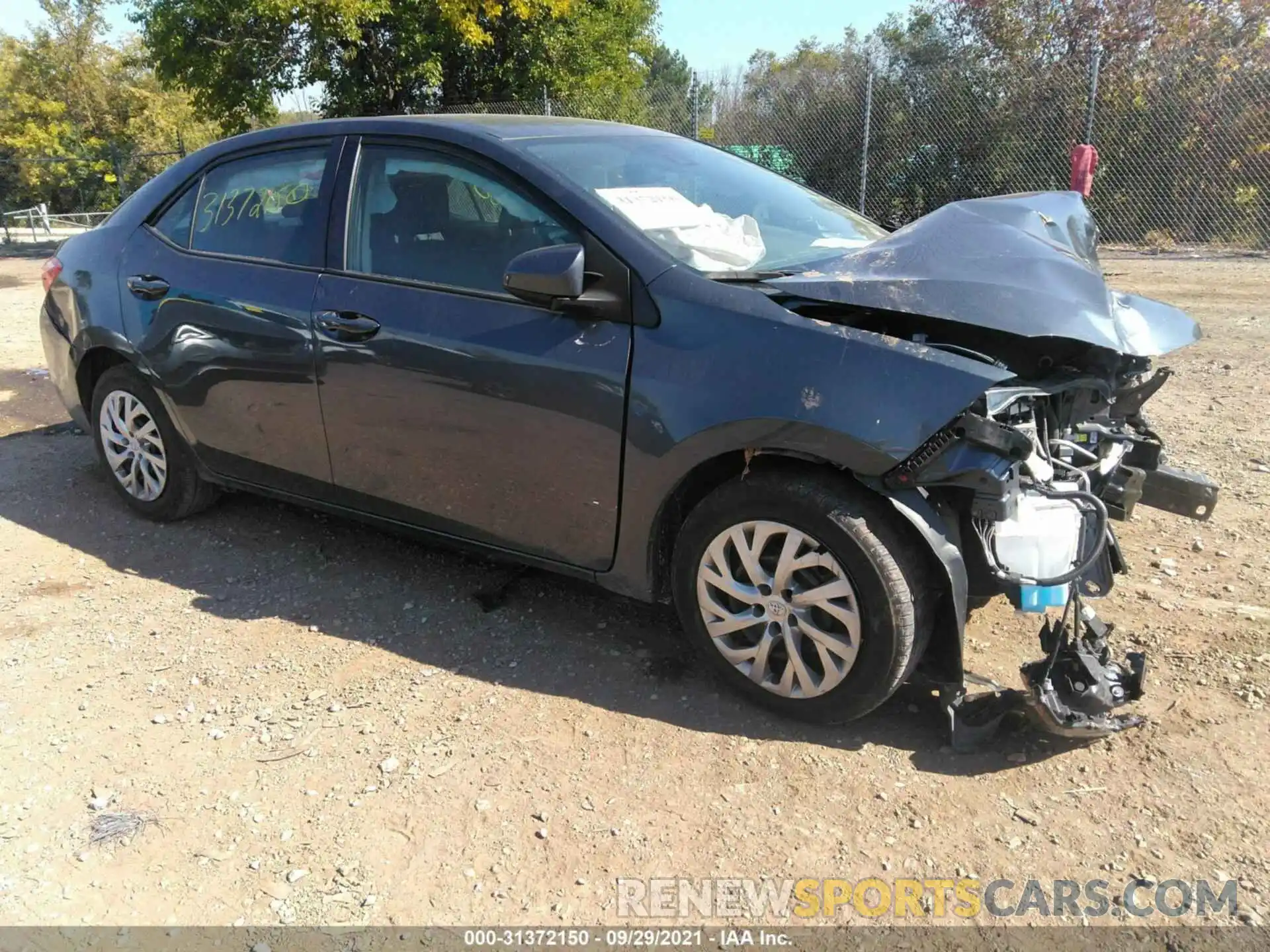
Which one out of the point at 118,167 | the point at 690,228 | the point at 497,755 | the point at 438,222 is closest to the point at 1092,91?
the point at 690,228

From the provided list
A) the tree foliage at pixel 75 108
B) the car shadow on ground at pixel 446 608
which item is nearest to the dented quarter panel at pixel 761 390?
the car shadow on ground at pixel 446 608

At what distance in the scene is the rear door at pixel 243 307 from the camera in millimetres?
3756

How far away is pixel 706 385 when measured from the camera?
2816 millimetres

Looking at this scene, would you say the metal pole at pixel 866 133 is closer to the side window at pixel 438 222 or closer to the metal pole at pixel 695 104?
the metal pole at pixel 695 104

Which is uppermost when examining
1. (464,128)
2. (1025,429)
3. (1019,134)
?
(1019,134)

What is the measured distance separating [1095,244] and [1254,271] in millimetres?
9056

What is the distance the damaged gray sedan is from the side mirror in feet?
0.03

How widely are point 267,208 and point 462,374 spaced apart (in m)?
1.41

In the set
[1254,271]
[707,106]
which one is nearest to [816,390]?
[1254,271]

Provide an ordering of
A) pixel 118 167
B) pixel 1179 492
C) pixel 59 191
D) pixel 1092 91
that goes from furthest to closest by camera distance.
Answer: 1. pixel 59 191
2. pixel 118 167
3. pixel 1092 91
4. pixel 1179 492

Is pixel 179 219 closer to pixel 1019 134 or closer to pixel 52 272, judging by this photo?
pixel 52 272

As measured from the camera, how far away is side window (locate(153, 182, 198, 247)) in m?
4.29

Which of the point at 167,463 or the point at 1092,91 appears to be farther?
the point at 1092,91

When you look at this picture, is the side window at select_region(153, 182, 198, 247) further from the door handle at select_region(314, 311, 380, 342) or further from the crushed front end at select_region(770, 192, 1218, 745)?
the crushed front end at select_region(770, 192, 1218, 745)
